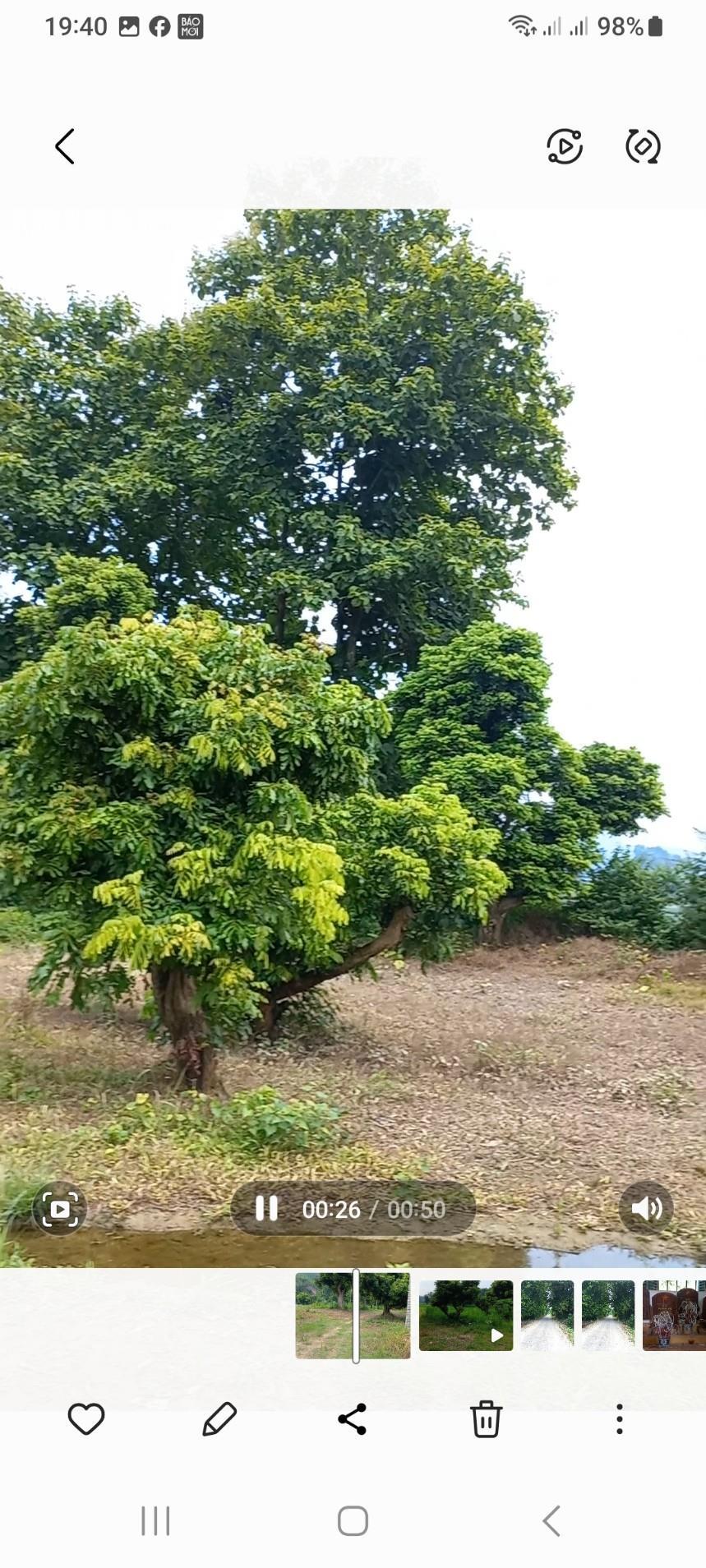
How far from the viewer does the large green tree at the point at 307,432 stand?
673 centimetres

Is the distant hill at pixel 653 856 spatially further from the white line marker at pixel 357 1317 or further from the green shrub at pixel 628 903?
the white line marker at pixel 357 1317

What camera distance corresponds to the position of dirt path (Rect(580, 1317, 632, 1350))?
2.11 m

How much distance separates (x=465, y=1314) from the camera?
206 cm

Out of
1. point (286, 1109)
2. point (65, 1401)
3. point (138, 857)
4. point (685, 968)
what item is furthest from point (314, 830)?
point (685, 968)

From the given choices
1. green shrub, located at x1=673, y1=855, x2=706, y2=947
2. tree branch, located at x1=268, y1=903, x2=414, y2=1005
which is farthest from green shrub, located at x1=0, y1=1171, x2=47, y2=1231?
green shrub, located at x1=673, y1=855, x2=706, y2=947

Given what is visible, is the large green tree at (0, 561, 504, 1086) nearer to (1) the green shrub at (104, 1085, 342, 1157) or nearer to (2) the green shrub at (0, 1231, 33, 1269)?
(1) the green shrub at (104, 1085, 342, 1157)

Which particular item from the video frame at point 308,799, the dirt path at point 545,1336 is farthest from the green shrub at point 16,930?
the dirt path at point 545,1336

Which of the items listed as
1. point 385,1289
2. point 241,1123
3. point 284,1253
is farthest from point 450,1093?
point 385,1289

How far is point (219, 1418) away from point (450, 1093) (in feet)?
9.86

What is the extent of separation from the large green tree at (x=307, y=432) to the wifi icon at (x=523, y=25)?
4.41m

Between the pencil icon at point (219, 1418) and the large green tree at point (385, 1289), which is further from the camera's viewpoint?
the large green tree at point (385, 1289)

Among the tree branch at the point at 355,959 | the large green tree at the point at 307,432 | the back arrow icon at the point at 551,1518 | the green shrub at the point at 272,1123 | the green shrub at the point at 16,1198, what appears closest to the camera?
the back arrow icon at the point at 551,1518

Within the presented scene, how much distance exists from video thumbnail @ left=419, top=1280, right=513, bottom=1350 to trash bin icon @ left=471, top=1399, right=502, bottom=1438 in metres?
0.13

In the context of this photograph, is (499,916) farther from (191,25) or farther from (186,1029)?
(191,25)
